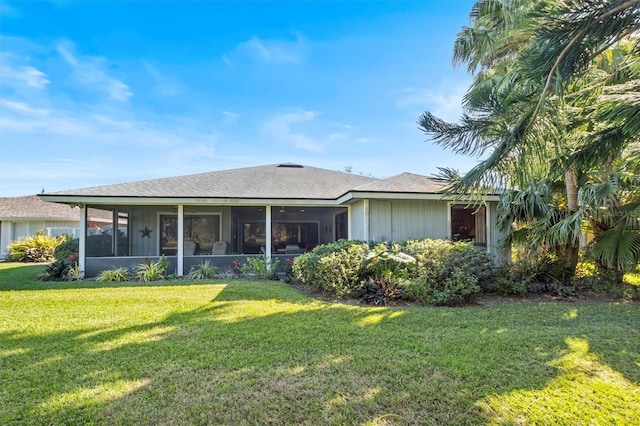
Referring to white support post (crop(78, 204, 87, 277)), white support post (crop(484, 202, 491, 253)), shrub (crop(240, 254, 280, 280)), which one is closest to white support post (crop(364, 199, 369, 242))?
shrub (crop(240, 254, 280, 280))

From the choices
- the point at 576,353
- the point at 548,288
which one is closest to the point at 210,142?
the point at 548,288

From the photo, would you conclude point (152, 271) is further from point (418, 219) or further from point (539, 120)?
point (539, 120)

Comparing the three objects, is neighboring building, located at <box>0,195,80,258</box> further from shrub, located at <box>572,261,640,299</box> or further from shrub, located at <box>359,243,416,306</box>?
shrub, located at <box>572,261,640,299</box>

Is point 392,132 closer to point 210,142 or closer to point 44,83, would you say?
point 210,142

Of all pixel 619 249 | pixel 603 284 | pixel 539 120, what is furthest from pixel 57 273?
pixel 603 284

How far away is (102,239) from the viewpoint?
13062 mm

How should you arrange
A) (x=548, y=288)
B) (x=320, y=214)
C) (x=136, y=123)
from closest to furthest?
(x=548, y=288)
(x=136, y=123)
(x=320, y=214)

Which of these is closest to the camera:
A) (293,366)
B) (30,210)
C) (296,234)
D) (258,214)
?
(293,366)

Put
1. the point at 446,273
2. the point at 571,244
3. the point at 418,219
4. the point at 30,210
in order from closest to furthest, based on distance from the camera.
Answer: the point at 446,273 → the point at 571,244 → the point at 418,219 → the point at 30,210

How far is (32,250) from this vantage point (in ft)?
60.6

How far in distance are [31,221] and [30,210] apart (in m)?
0.86

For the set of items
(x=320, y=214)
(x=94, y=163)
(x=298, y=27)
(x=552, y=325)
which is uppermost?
(x=298, y=27)

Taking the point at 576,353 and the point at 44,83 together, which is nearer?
the point at 576,353

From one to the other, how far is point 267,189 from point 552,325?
9.69m
